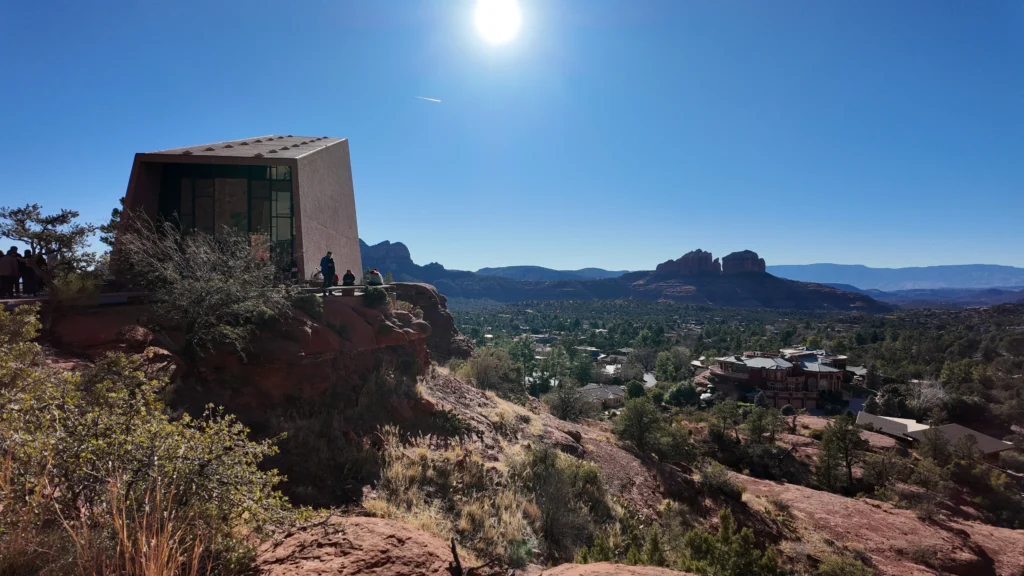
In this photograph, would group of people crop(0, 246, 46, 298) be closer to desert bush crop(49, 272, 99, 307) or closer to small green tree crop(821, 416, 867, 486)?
desert bush crop(49, 272, 99, 307)

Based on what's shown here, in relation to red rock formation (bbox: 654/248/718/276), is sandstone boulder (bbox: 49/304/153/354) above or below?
below

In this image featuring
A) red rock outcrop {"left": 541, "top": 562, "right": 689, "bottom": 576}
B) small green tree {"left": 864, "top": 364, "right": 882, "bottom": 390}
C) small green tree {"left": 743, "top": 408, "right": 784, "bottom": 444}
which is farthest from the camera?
small green tree {"left": 864, "top": 364, "right": 882, "bottom": 390}

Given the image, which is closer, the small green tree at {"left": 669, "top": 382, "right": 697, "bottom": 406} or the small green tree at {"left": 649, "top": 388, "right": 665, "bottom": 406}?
the small green tree at {"left": 649, "top": 388, "right": 665, "bottom": 406}

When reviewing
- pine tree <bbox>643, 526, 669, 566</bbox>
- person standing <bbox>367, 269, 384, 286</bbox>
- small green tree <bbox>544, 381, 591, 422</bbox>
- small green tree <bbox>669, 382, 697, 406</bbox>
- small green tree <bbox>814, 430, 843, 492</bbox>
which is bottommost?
small green tree <bbox>669, 382, 697, 406</bbox>

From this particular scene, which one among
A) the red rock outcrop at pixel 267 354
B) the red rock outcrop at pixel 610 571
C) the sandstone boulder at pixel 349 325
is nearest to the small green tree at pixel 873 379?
the red rock outcrop at pixel 267 354

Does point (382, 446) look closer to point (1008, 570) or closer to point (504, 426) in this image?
point (504, 426)

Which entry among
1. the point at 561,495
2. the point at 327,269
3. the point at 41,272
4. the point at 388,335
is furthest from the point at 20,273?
the point at 561,495

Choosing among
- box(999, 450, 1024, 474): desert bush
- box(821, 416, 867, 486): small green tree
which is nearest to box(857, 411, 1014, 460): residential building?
box(999, 450, 1024, 474): desert bush

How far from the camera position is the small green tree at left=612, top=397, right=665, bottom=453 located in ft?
53.8

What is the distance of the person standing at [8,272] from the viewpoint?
841 cm

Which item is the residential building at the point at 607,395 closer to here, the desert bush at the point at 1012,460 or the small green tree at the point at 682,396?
the small green tree at the point at 682,396

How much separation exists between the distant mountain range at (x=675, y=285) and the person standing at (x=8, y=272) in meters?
144

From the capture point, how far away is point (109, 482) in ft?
9.74

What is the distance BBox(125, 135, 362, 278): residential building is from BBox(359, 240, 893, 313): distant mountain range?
141 metres
